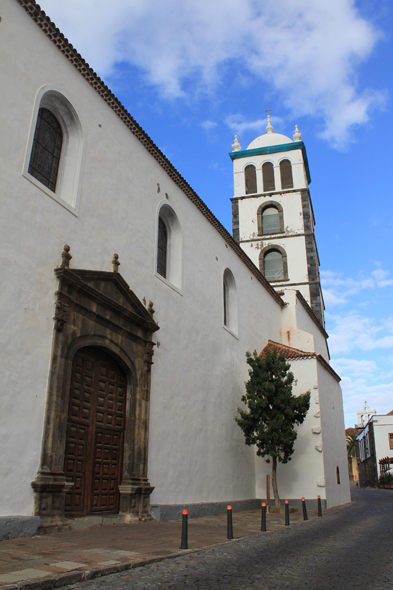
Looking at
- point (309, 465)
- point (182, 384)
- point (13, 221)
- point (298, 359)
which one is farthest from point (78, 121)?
point (309, 465)

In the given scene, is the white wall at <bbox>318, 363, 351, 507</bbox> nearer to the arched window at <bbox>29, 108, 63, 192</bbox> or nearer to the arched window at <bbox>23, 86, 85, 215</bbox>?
the arched window at <bbox>23, 86, 85, 215</bbox>

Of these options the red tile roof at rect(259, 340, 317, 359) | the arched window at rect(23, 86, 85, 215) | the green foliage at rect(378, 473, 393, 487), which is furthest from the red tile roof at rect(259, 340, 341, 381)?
the green foliage at rect(378, 473, 393, 487)

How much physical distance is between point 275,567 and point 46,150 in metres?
7.81

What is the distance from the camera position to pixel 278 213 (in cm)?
3011

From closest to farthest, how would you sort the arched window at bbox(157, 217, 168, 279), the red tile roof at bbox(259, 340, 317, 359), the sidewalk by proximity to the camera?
the sidewalk < the arched window at bbox(157, 217, 168, 279) < the red tile roof at bbox(259, 340, 317, 359)

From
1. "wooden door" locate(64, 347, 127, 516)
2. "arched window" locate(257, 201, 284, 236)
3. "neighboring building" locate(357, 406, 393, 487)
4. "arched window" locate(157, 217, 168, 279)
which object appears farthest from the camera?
"neighboring building" locate(357, 406, 393, 487)

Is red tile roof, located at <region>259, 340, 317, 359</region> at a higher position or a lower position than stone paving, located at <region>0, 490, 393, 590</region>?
higher

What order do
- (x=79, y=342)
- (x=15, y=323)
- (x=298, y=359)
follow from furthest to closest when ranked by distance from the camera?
(x=298, y=359), (x=79, y=342), (x=15, y=323)

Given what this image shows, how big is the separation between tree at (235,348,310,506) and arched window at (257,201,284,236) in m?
16.8

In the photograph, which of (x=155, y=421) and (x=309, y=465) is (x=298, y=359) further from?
(x=155, y=421)

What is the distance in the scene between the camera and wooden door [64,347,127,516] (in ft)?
27.1

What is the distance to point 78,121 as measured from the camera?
31.4ft

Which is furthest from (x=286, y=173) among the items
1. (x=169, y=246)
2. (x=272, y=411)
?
(x=272, y=411)

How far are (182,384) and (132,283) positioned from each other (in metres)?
3.08
